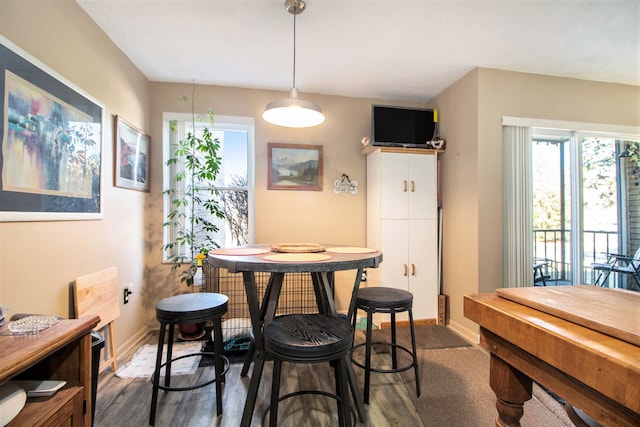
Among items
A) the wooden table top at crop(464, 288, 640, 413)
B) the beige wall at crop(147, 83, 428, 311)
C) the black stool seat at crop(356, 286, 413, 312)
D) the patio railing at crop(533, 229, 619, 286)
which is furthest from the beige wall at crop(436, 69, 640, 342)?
the wooden table top at crop(464, 288, 640, 413)

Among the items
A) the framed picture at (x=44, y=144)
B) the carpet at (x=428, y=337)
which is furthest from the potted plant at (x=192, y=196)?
the carpet at (x=428, y=337)

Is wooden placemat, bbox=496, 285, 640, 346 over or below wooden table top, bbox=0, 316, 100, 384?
over

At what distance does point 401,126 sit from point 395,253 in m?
1.42

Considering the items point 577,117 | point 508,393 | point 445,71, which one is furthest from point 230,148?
point 577,117

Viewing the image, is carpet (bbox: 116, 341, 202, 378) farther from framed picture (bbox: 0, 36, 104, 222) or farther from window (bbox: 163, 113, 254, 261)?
framed picture (bbox: 0, 36, 104, 222)

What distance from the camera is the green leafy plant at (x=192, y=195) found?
2.73 metres

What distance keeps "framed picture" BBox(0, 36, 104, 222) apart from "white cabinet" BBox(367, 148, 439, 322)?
8.17 feet

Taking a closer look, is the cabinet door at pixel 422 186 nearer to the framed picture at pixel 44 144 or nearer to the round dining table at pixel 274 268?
the round dining table at pixel 274 268

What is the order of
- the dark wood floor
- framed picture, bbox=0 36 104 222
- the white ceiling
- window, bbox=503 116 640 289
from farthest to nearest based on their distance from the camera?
window, bbox=503 116 640 289 → the white ceiling → the dark wood floor → framed picture, bbox=0 36 104 222

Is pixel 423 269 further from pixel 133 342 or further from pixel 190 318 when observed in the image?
pixel 133 342

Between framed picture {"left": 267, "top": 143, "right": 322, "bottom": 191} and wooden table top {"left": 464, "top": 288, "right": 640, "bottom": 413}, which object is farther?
framed picture {"left": 267, "top": 143, "right": 322, "bottom": 191}

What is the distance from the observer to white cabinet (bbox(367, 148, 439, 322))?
Answer: 2930mm

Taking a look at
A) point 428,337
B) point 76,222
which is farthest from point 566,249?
point 76,222

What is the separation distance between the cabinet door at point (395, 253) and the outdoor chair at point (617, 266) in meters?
2.07
